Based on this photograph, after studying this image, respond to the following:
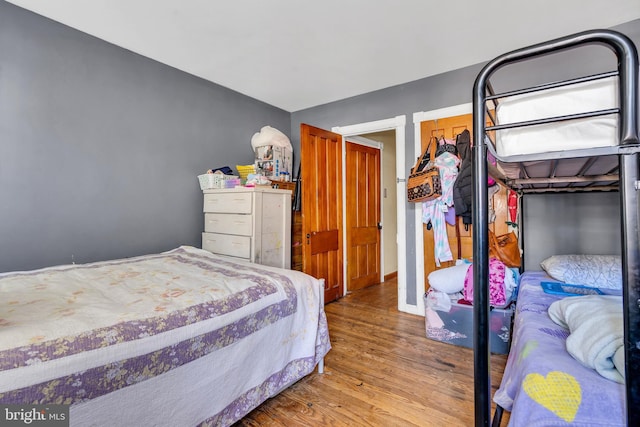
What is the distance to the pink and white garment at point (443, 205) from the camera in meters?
2.88

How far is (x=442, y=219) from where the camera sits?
2.96 m

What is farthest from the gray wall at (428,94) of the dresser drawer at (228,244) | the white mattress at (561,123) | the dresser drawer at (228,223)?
the white mattress at (561,123)

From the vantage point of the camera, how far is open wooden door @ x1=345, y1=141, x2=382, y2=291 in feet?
13.0

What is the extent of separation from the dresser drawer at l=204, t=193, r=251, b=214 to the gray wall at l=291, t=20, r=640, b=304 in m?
1.55

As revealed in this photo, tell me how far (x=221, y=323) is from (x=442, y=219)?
2.37 m

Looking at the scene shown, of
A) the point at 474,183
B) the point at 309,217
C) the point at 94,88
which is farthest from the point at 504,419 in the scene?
the point at 94,88

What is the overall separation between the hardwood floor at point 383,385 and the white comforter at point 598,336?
0.95m

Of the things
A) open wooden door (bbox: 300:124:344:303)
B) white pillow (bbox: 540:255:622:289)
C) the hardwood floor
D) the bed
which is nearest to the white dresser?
open wooden door (bbox: 300:124:344:303)

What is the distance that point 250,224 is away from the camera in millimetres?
2699

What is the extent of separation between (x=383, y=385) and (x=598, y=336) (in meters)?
1.36

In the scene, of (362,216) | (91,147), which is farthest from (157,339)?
(362,216)

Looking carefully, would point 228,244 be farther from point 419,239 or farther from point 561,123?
point 561,123

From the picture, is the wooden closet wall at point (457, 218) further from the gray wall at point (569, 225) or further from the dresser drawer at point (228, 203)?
the dresser drawer at point (228, 203)

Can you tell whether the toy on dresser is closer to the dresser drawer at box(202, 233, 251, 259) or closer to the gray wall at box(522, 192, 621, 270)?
the dresser drawer at box(202, 233, 251, 259)
